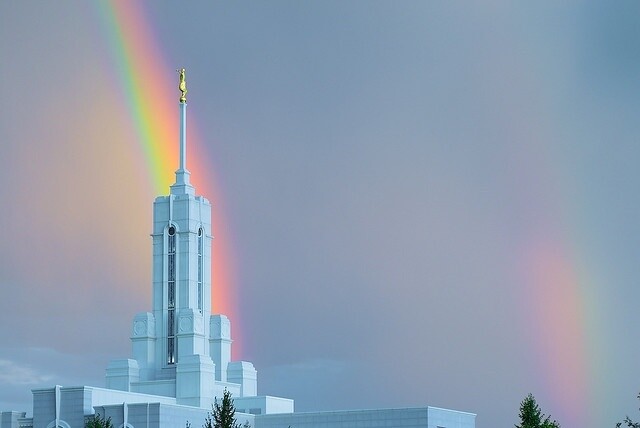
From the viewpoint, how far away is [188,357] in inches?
4658

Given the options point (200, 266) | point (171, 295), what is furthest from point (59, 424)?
point (200, 266)

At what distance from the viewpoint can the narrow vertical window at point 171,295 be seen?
12212 cm

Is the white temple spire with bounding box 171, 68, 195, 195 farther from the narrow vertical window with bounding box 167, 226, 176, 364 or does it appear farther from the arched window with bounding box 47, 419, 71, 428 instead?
the arched window with bounding box 47, 419, 71, 428

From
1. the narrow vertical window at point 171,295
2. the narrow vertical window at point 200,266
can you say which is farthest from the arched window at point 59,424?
the narrow vertical window at point 200,266

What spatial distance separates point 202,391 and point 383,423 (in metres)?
17.7

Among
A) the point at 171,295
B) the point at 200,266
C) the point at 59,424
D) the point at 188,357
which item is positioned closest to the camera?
the point at 59,424

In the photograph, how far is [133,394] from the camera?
361ft

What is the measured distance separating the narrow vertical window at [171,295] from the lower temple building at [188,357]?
0.30ft

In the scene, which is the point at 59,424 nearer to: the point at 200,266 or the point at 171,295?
the point at 171,295

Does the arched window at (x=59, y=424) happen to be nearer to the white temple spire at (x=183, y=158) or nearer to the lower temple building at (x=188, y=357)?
the lower temple building at (x=188, y=357)

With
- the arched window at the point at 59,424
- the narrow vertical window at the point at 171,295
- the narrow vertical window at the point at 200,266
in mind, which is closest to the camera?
the arched window at the point at 59,424

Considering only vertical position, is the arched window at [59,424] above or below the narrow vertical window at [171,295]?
below

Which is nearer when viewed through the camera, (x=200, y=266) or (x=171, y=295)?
(x=171, y=295)

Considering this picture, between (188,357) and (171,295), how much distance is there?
793 centimetres
